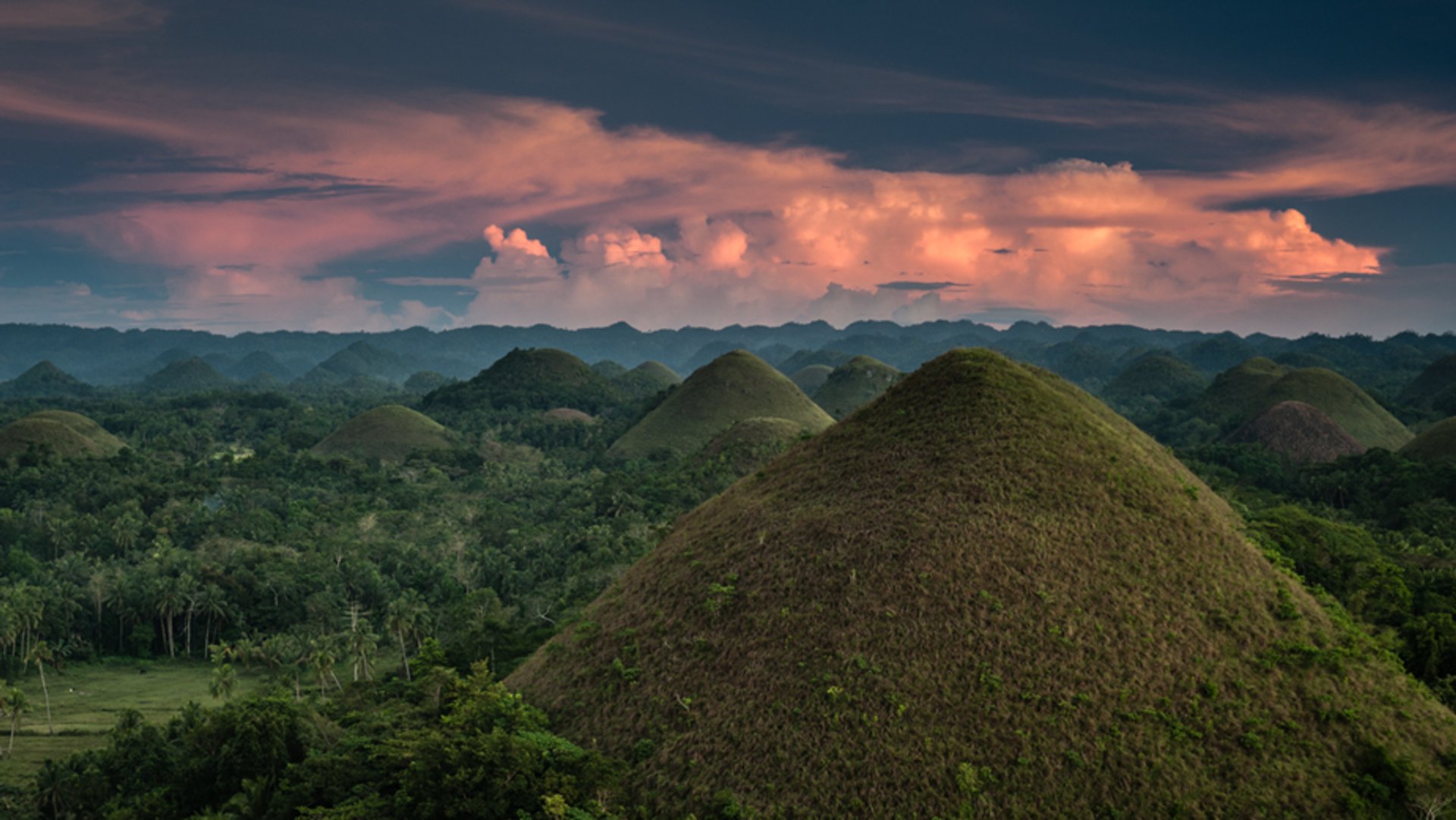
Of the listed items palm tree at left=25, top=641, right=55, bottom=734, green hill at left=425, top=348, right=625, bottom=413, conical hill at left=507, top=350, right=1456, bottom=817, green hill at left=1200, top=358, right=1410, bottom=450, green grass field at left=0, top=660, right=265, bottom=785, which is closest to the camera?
conical hill at left=507, top=350, right=1456, bottom=817

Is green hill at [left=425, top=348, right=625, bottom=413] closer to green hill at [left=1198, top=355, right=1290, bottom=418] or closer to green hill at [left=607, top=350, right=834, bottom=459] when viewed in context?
green hill at [left=607, top=350, right=834, bottom=459]

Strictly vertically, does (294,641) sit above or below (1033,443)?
below

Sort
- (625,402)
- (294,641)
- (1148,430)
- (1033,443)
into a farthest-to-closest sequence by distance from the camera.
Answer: (625,402) → (1148,430) → (294,641) → (1033,443)

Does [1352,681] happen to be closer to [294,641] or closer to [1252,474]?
[294,641]

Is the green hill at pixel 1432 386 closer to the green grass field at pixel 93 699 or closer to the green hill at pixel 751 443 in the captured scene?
the green hill at pixel 751 443

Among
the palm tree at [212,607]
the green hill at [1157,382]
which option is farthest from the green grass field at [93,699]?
the green hill at [1157,382]

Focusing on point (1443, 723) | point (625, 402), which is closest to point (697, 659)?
point (1443, 723)

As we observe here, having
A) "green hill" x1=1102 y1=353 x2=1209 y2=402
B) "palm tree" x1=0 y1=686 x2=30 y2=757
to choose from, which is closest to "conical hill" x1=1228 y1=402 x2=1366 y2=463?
"green hill" x1=1102 y1=353 x2=1209 y2=402

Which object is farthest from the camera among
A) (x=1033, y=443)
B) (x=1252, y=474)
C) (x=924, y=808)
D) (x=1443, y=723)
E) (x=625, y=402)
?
(x=625, y=402)
